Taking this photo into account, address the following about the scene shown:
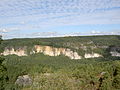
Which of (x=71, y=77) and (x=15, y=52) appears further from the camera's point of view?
(x=15, y=52)

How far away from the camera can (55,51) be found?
524 feet

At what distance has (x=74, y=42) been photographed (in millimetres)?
167000

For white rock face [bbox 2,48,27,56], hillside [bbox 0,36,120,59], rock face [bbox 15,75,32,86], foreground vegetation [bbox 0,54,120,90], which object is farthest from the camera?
hillside [bbox 0,36,120,59]

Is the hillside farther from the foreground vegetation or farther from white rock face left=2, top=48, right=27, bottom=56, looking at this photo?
the foreground vegetation

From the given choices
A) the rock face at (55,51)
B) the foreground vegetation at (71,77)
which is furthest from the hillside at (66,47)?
the foreground vegetation at (71,77)

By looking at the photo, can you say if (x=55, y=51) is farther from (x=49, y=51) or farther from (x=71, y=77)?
(x=71, y=77)

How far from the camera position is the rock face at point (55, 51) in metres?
158

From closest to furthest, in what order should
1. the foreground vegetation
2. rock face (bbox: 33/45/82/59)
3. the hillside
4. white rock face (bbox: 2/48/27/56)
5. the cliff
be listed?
the foreground vegetation < white rock face (bbox: 2/48/27/56) < the cliff < the hillside < rock face (bbox: 33/45/82/59)

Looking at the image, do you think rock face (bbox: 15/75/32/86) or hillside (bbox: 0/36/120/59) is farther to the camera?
hillside (bbox: 0/36/120/59)

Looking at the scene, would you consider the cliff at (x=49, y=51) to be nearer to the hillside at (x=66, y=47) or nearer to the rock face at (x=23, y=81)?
the hillside at (x=66, y=47)

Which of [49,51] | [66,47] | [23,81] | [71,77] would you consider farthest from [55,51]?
[71,77]

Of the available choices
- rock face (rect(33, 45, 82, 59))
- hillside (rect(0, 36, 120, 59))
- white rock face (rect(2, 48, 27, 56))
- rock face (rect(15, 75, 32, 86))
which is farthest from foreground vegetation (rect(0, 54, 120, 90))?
hillside (rect(0, 36, 120, 59))

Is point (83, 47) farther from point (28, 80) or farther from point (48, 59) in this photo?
point (28, 80)

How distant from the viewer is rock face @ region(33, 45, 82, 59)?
15812 cm
